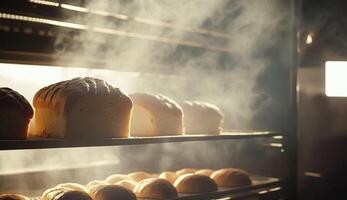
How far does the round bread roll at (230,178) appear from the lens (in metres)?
2.54

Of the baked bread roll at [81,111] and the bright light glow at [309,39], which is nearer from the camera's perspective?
the baked bread roll at [81,111]

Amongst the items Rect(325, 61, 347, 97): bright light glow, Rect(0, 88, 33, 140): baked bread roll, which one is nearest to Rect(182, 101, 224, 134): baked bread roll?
Rect(325, 61, 347, 97): bright light glow

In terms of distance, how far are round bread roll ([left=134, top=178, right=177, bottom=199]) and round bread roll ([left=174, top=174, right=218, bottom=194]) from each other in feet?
0.37

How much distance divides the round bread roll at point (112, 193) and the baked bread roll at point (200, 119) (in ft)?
2.16

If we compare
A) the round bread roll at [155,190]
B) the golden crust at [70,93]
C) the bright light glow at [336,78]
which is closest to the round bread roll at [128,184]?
the round bread roll at [155,190]

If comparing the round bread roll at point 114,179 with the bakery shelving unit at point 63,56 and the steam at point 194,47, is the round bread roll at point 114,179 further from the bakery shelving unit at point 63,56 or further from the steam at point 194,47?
the steam at point 194,47

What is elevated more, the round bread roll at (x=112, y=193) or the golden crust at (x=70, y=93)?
the golden crust at (x=70, y=93)

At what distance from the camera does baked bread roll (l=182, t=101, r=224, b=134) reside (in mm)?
2547

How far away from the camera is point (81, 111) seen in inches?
75.9

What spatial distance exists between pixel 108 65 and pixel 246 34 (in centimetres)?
103

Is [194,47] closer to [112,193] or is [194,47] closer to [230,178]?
[230,178]

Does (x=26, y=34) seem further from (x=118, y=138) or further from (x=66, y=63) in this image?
(x=118, y=138)

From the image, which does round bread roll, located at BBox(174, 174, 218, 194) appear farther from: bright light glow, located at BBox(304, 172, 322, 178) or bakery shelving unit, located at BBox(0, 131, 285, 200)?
bright light glow, located at BBox(304, 172, 322, 178)

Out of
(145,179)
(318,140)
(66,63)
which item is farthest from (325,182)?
(66,63)
